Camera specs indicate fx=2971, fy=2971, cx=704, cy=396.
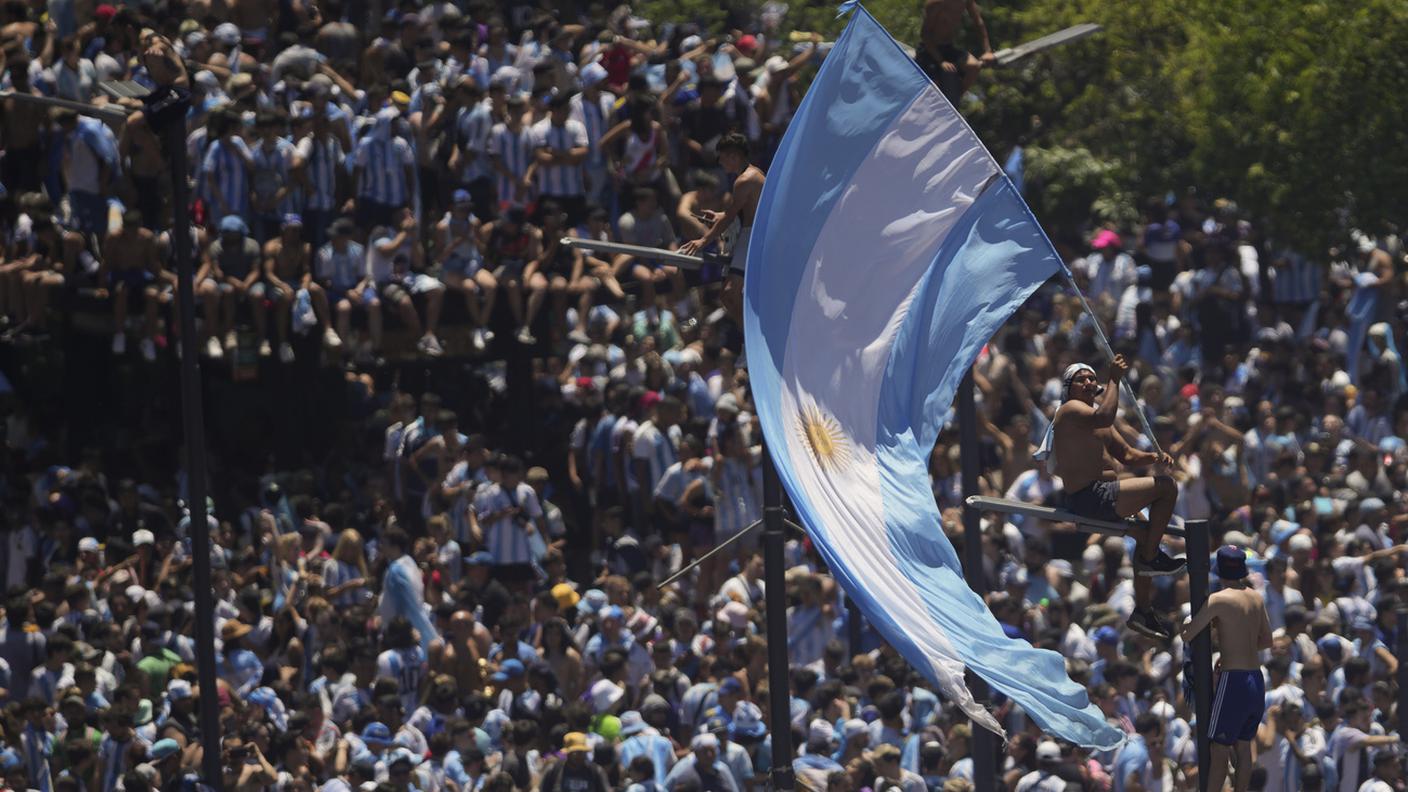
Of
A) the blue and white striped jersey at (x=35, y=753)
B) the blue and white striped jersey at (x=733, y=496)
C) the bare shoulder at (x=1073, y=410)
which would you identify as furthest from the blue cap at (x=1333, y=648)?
the blue and white striped jersey at (x=35, y=753)

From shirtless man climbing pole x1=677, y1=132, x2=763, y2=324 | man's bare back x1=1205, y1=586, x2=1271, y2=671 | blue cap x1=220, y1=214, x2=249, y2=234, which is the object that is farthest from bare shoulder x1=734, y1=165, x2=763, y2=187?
blue cap x1=220, y1=214, x2=249, y2=234

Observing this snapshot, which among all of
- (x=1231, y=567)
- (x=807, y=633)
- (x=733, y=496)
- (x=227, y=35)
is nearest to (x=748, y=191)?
(x=1231, y=567)

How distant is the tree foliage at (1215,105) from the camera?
33562 millimetres

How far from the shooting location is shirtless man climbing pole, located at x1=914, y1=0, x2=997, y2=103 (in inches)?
844

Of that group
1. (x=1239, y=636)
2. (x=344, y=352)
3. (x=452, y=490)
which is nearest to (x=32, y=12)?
(x=344, y=352)

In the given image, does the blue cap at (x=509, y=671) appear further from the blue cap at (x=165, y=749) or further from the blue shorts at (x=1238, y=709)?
the blue shorts at (x=1238, y=709)

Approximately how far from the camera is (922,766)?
2394 cm

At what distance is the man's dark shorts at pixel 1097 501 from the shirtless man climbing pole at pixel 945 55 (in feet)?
12.8

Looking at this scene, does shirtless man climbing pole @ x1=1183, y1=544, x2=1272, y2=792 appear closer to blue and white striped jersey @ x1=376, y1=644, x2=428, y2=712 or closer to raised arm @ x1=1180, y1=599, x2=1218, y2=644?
raised arm @ x1=1180, y1=599, x2=1218, y2=644

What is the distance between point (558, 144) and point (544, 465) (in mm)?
3498

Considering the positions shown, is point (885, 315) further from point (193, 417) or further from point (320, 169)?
point (320, 169)

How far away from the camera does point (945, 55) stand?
2172cm

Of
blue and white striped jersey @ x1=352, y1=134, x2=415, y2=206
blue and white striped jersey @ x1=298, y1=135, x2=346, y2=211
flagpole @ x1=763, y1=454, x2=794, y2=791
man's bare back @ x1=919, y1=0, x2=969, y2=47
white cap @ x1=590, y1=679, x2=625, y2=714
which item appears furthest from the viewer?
blue and white striped jersey @ x1=352, y1=134, x2=415, y2=206

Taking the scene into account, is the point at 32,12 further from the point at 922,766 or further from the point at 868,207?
the point at 868,207
